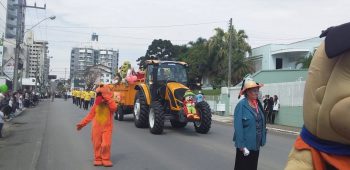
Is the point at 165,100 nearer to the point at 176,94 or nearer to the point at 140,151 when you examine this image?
the point at 176,94

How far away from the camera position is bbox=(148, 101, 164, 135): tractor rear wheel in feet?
53.4

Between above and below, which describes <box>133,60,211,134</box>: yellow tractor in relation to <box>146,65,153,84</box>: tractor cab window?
below

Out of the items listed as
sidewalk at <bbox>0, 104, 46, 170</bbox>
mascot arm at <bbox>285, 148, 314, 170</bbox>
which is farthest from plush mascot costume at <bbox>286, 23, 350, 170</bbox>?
sidewalk at <bbox>0, 104, 46, 170</bbox>

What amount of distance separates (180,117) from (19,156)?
664 cm

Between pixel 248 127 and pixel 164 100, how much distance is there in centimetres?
1156

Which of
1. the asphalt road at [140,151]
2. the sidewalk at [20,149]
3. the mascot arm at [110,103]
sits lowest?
the sidewalk at [20,149]

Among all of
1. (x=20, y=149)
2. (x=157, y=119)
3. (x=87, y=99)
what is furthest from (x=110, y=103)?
(x=87, y=99)

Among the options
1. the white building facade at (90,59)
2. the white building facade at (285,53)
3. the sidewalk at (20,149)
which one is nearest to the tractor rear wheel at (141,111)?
the sidewalk at (20,149)

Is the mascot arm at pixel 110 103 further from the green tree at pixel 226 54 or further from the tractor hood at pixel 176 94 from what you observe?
the green tree at pixel 226 54

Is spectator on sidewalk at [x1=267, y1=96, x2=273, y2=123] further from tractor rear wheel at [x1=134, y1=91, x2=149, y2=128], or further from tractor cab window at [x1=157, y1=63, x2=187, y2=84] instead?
tractor rear wheel at [x1=134, y1=91, x2=149, y2=128]

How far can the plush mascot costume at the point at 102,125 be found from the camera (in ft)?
31.9

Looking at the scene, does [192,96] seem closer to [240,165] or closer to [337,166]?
[240,165]

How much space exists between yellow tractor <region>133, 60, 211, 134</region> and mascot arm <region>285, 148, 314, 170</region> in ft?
41.4

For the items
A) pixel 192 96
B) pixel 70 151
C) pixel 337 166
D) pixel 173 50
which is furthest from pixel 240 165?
pixel 173 50
